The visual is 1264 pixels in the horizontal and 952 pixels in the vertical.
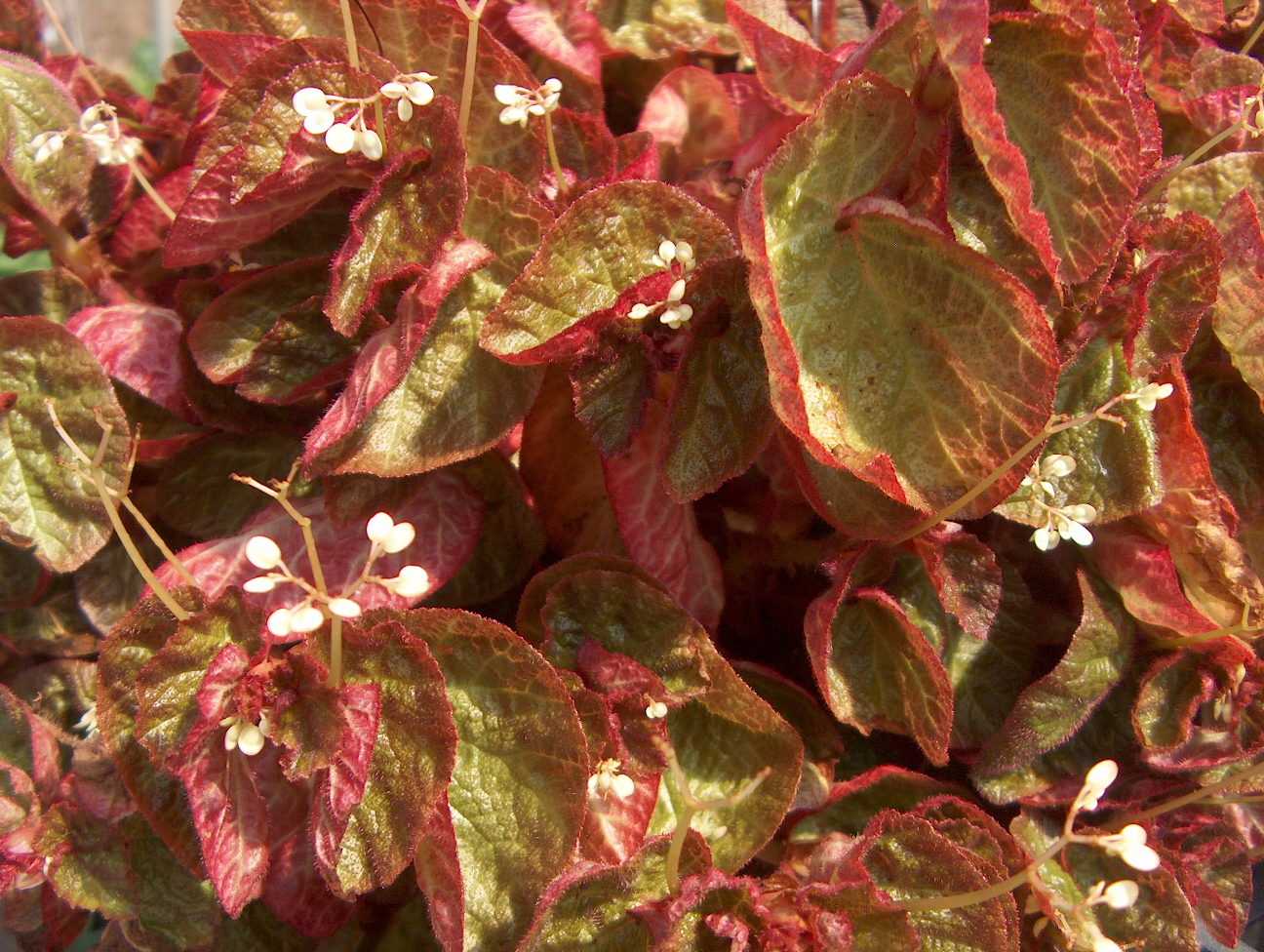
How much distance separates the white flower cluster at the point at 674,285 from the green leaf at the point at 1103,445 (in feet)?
0.69

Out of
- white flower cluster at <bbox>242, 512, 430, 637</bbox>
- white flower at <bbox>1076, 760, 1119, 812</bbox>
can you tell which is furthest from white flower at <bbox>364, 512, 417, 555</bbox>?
white flower at <bbox>1076, 760, 1119, 812</bbox>

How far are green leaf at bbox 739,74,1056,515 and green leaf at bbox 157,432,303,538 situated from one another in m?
0.33

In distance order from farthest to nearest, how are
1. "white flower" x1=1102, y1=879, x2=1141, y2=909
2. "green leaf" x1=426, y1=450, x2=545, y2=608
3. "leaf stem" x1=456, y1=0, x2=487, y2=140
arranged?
"green leaf" x1=426, y1=450, x2=545, y2=608 < "leaf stem" x1=456, y1=0, x2=487, y2=140 < "white flower" x1=1102, y1=879, x2=1141, y2=909

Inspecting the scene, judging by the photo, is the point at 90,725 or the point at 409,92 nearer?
the point at 409,92

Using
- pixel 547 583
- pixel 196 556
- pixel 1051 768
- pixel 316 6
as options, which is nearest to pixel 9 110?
pixel 316 6

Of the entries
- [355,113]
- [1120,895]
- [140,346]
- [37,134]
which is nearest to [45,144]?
[37,134]

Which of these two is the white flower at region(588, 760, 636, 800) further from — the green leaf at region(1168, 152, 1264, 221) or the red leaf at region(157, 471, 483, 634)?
the green leaf at region(1168, 152, 1264, 221)

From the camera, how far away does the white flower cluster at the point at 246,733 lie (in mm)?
427

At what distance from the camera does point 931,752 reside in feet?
1.68

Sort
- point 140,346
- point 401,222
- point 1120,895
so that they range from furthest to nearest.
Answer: point 140,346 → point 401,222 → point 1120,895

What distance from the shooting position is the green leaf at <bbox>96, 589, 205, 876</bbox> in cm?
47

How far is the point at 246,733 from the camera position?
433mm

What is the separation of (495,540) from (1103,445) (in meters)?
0.35

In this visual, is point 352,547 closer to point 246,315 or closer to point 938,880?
point 246,315
